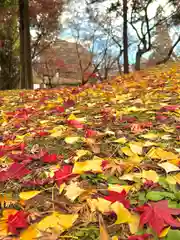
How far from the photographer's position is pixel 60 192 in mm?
1252

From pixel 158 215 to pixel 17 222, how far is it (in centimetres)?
44

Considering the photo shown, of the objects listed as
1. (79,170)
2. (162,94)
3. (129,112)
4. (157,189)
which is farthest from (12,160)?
(162,94)

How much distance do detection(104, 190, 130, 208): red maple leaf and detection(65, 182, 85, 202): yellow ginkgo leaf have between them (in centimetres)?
11

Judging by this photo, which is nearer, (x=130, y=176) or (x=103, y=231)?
(x=103, y=231)

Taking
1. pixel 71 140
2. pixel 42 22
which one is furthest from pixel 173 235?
pixel 42 22

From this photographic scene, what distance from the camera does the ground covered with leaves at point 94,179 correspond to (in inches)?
39.9

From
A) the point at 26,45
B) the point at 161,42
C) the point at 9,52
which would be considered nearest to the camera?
the point at 26,45

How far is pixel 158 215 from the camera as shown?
1.00 meters

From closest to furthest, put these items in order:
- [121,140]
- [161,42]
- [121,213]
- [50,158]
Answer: [121,213] < [50,158] < [121,140] < [161,42]

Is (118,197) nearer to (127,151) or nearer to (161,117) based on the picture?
(127,151)

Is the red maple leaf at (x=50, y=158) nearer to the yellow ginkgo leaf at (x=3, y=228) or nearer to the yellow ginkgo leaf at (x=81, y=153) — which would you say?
the yellow ginkgo leaf at (x=81, y=153)

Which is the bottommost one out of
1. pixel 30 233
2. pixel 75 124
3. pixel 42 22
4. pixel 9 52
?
pixel 30 233

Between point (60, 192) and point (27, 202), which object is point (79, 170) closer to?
point (60, 192)

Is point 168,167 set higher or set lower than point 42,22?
Answer: lower
